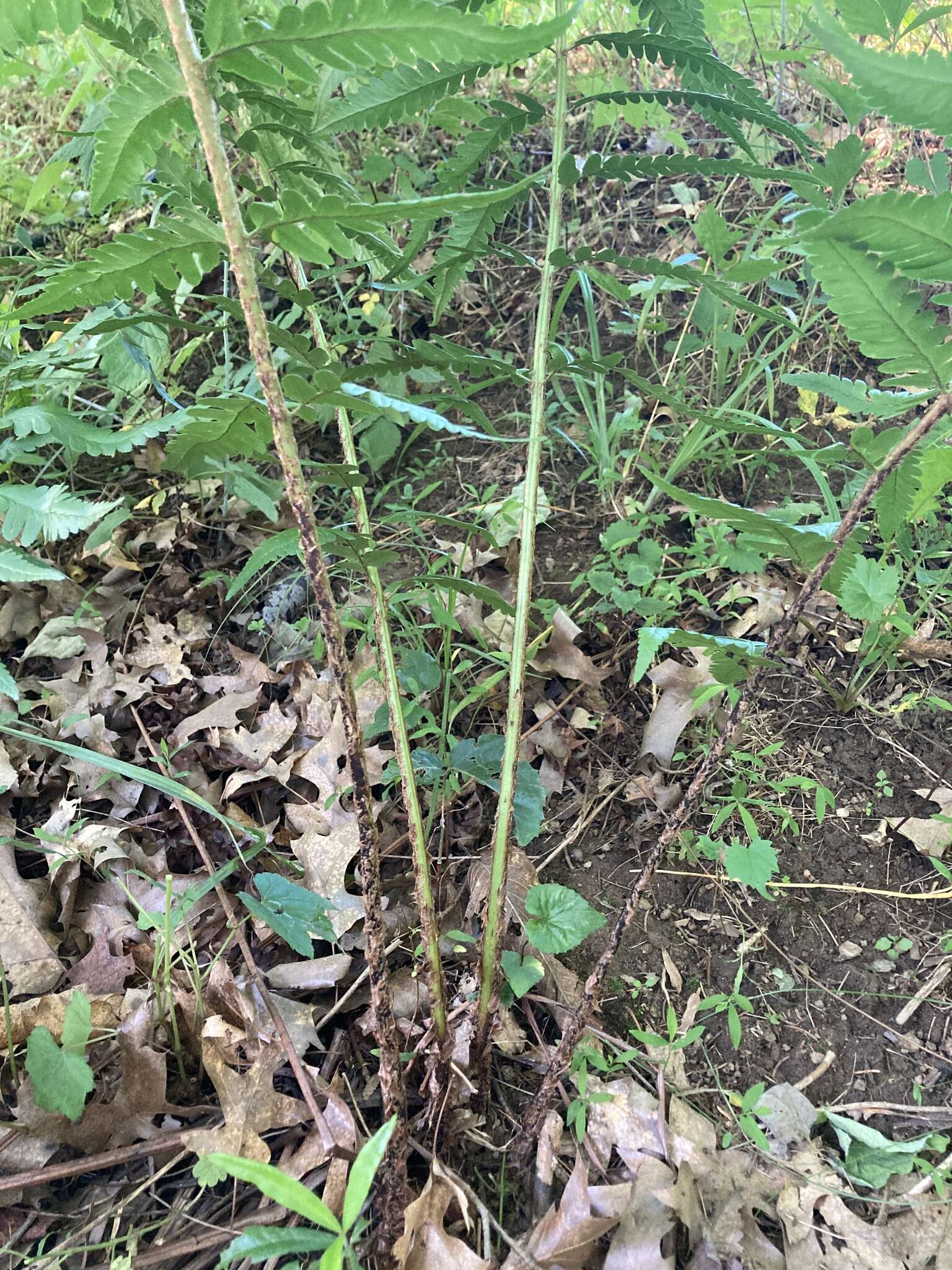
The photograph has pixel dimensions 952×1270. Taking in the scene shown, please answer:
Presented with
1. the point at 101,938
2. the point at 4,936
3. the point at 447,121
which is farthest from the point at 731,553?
the point at 4,936

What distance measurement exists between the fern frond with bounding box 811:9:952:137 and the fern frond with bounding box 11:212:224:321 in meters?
0.68

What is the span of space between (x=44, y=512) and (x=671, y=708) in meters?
1.45

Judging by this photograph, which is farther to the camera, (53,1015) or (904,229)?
(53,1015)

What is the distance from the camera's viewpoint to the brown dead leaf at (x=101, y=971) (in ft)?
4.60

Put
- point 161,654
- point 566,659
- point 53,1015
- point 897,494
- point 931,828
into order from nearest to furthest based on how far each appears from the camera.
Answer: point 897,494 < point 53,1015 < point 931,828 < point 566,659 < point 161,654

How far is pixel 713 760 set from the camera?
42.2 inches

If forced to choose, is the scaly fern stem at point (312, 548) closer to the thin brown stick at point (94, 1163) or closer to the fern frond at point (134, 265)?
the fern frond at point (134, 265)

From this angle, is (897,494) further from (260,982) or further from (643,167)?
(260,982)

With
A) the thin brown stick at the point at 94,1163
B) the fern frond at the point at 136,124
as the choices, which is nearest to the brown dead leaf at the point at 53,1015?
the thin brown stick at the point at 94,1163

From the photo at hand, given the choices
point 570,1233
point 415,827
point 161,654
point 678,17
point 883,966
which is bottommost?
point 883,966

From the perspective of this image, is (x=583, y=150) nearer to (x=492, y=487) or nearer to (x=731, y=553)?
(x=492, y=487)

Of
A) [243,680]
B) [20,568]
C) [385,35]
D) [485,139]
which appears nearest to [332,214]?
[385,35]

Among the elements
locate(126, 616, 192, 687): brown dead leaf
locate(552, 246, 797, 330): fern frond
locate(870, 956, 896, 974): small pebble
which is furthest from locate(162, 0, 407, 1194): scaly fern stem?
locate(126, 616, 192, 687): brown dead leaf

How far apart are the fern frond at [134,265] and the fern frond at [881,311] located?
27.4 inches
